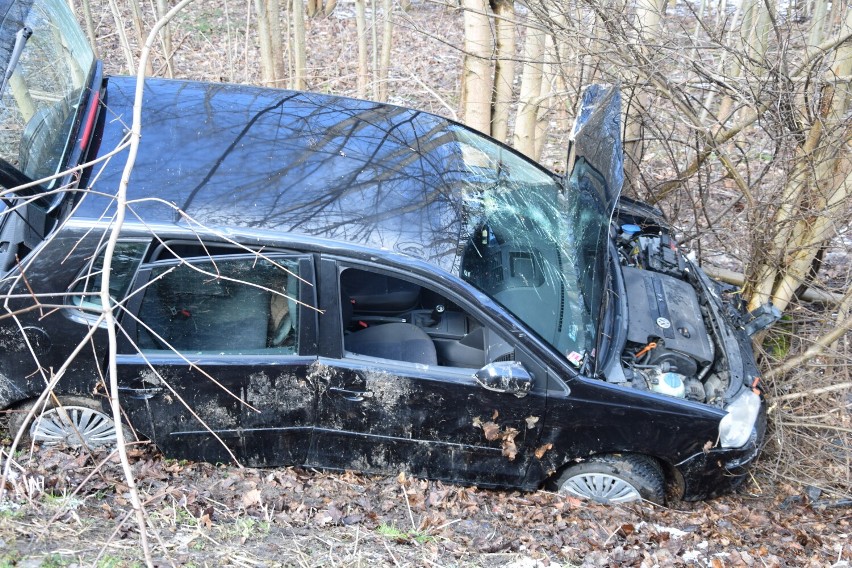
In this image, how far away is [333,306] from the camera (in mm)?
3619

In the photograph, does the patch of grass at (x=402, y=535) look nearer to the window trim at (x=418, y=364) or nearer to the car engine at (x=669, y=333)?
the window trim at (x=418, y=364)

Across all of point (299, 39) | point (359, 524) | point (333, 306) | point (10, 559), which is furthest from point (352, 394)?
point (299, 39)

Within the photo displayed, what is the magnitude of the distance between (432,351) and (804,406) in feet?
8.47

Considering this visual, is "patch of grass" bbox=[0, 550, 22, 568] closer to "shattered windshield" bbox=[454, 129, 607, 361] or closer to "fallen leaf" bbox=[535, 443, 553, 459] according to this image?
"shattered windshield" bbox=[454, 129, 607, 361]

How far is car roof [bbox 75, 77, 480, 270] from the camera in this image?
354 cm

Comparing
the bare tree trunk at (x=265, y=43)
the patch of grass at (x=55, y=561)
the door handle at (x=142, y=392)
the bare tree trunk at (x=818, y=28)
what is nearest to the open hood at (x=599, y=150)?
the bare tree trunk at (x=818, y=28)

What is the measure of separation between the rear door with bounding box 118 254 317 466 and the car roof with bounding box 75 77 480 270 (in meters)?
0.26

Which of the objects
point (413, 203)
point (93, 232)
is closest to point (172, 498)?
point (93, 232)

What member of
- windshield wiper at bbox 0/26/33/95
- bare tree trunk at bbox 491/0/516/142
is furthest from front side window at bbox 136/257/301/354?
bare tree trunk at bbox 491/0/516/142

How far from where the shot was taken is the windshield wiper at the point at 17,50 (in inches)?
148

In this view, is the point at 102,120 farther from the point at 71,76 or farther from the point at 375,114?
the point at 375,114

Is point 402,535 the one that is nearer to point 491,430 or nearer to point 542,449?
point 491,430

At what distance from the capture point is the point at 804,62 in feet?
15.5

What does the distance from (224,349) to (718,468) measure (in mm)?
2756
